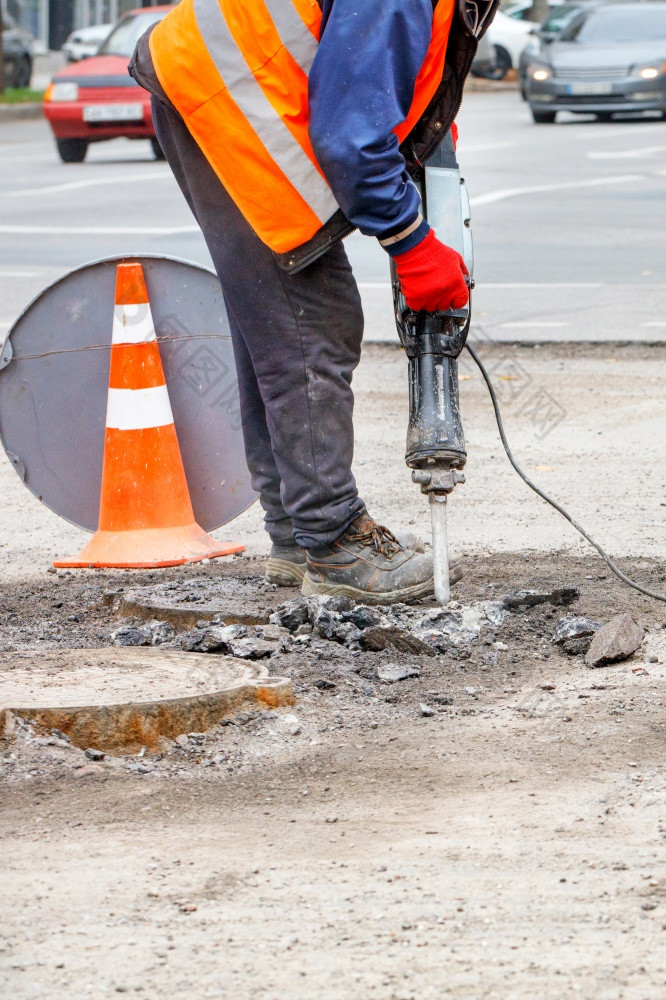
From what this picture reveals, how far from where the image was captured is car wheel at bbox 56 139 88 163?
1869 cm

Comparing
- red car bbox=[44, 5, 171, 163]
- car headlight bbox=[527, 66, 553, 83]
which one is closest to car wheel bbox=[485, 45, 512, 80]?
car headlight bbox=[527, 66, 553, 83]

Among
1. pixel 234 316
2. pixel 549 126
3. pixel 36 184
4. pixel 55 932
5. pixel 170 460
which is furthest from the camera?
pixel 549 126

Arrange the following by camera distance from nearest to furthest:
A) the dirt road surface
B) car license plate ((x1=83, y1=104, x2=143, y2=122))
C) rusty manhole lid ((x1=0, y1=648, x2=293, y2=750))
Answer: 1. the dirt road surface
2. rusty manhole lid ((x1=0, y1=648, x2=293, y2=750))
3. car license plate ((x1=83, y1=104, x2=143, y2=122))

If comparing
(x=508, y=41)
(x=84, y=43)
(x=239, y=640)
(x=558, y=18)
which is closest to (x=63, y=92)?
(x=558, y=18)

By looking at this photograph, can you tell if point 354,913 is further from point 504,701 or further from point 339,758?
point 504,701

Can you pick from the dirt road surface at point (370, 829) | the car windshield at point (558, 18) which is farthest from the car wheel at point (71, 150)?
the dirt road surface at point (370, 829)

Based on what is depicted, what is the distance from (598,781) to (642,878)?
1.47ft

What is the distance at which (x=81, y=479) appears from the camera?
4863mm

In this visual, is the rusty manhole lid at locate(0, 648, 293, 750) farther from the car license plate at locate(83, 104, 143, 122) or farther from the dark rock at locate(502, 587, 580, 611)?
the car license plate at locate(83, 104, 143, 122)

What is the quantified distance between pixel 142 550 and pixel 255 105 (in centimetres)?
157

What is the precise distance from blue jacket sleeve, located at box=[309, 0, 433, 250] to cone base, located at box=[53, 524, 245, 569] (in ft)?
4.96

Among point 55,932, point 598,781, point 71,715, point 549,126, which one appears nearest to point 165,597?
point 71,715

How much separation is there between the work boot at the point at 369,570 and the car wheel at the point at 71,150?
15.4 meters

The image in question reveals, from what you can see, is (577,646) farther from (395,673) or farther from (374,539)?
(374,539)
